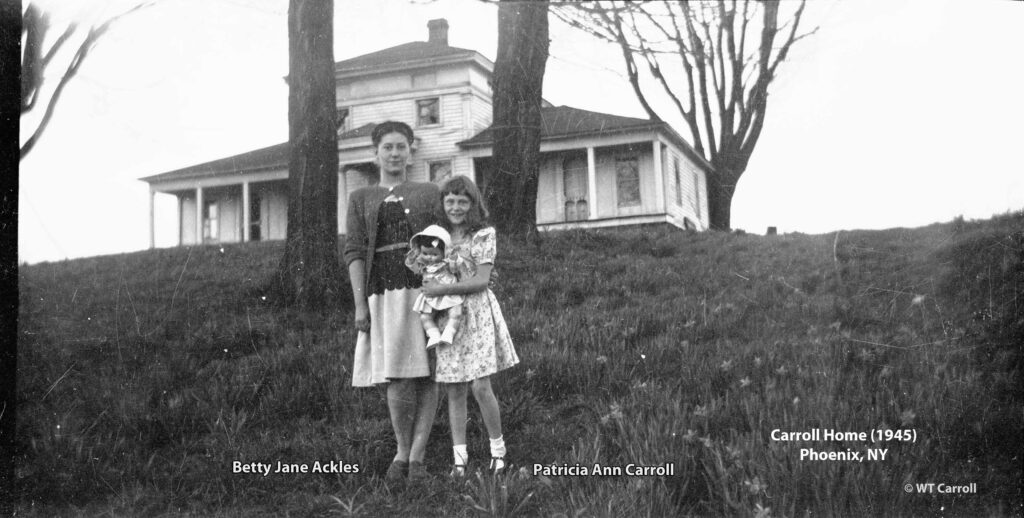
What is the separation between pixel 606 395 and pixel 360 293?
128cm

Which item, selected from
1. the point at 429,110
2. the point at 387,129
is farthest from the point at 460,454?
the point at 429,110

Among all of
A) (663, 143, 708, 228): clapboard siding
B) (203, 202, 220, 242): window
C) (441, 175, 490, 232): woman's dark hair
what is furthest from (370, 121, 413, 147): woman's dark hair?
(663, 143, 708, 228): clapboard siding

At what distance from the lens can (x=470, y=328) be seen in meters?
3.50

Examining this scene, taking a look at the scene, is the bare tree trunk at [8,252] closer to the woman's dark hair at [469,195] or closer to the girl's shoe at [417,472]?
the girl's shoe at [417,472]

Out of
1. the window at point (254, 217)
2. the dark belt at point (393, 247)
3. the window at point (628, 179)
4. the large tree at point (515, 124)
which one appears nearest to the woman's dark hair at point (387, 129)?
the dark belt at point (393, 247)

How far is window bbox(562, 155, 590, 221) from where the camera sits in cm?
1634

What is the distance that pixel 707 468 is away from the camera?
3008 mm

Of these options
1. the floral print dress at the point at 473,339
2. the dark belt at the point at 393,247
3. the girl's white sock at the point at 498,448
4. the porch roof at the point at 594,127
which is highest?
the porch roof at the point at 594,127

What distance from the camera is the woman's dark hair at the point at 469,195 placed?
3.43 m

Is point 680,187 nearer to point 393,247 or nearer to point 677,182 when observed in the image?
point 677,182

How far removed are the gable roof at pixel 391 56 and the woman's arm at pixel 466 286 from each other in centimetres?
222

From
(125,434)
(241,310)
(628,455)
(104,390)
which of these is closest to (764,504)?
(628,455)

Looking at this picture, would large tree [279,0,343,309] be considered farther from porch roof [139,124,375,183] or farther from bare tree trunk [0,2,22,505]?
bare tree trunk [0,2,22,505]

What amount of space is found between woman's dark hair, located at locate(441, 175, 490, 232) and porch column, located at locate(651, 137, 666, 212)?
12215 mm
